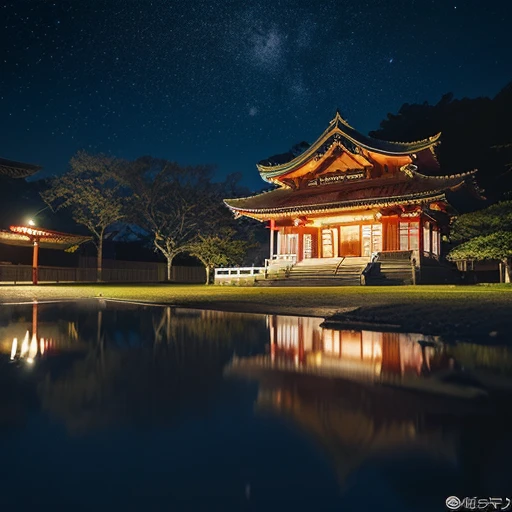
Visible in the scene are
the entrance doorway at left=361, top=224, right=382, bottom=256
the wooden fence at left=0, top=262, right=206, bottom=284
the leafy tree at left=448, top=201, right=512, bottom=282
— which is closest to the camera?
the leafy tree at left=448, top=201, right=512, bottom=282

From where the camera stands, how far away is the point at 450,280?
28.9 meters

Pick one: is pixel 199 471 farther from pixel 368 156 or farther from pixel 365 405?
pixel 368 156

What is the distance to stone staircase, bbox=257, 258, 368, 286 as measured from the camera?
24.2 meters

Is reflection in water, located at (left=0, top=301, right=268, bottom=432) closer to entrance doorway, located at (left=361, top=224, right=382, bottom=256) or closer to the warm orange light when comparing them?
the warm orange light

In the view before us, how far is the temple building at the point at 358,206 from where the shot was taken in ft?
85.4

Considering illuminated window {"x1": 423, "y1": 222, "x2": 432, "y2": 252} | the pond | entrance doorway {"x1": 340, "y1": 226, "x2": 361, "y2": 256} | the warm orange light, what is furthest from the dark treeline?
the warm orange light

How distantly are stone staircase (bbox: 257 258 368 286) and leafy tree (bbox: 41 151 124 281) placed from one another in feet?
51.6

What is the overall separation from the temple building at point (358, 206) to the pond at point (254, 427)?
62.7 feet

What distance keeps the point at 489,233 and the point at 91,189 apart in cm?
2888

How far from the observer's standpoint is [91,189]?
34.3m

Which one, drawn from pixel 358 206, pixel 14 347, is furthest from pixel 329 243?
pixel 14 347

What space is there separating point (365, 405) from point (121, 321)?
301 inches

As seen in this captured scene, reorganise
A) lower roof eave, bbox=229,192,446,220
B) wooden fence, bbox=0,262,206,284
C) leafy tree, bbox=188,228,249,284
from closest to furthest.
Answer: lower roof eave, bbox=229,192,446,220 → wooden fence, bbox=0,262,206,284 → leafy tree, bbox=188,228,249,284

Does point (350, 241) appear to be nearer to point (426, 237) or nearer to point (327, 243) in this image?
point (327, 243)
